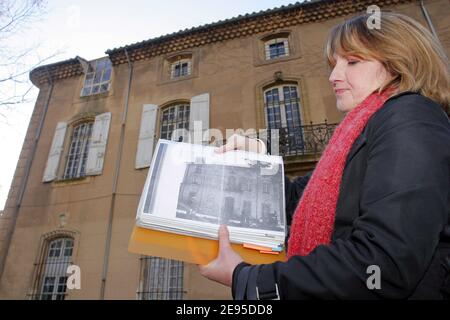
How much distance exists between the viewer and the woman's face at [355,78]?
1.28 metres

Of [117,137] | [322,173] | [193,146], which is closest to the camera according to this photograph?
[322,173]

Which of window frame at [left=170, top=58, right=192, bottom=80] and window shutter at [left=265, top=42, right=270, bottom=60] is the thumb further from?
window frame at [left=170, top=58, right=192, bottom=80]

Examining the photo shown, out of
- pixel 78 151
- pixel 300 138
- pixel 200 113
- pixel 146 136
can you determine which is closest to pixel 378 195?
pixel 300 138

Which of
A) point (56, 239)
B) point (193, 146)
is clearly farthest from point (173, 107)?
point (193, 146)

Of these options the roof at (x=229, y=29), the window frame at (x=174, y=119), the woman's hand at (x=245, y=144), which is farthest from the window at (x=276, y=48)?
the woman's hand at (x=245, y=144)

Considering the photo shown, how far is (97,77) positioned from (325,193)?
1304cm

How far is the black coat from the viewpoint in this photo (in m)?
0.77

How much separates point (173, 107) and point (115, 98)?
2534mm

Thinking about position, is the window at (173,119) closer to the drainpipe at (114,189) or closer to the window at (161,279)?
the drainpipe at (114,189)

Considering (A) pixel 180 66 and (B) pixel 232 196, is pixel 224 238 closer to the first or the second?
(B) pixel 232 196

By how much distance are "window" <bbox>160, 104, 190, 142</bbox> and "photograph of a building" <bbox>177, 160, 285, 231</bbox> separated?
8651 mm

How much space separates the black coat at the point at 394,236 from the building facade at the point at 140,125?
6733 mm
